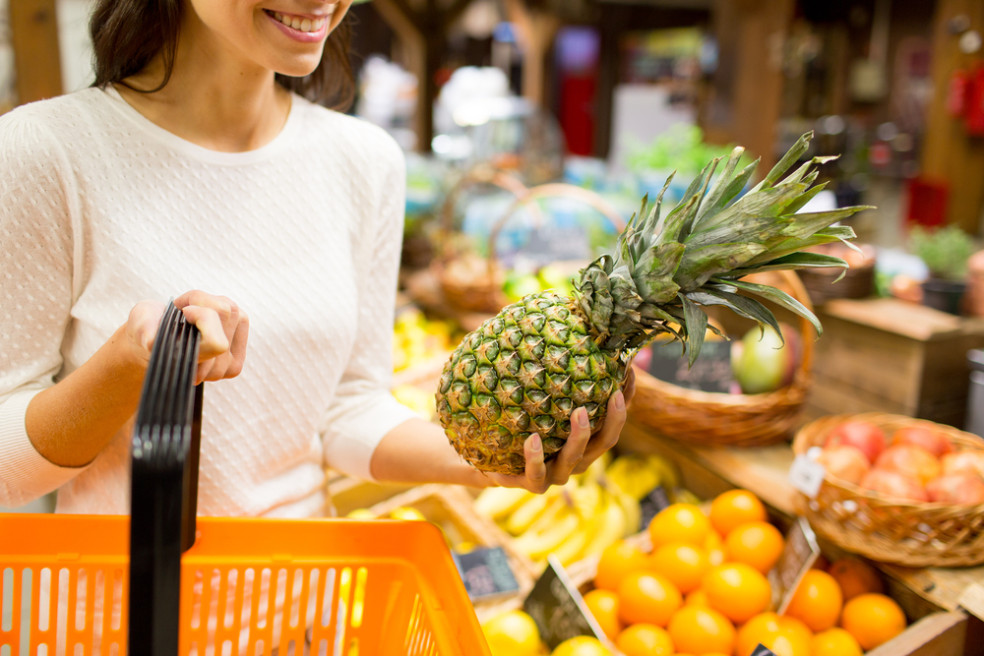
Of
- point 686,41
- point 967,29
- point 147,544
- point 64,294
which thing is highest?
point 686,41

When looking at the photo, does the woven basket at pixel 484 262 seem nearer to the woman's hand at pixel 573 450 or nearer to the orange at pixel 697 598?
the orange at pixel 697 598

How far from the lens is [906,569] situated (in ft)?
5.12

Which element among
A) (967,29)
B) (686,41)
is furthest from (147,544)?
(686,41)

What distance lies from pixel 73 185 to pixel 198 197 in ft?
0.59

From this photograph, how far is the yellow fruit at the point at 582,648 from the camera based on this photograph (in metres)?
1.34

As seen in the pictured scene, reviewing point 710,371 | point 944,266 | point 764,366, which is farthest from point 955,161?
point 710,371

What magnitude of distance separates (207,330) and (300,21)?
516mm

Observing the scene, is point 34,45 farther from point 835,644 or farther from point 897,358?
point 897,358

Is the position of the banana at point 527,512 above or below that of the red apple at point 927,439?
below

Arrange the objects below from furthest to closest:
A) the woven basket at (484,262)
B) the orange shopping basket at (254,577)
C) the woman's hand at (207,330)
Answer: the woven basket at (484,262) → the orange shopping basket at (254,577) → the woman's hand at (207,330)

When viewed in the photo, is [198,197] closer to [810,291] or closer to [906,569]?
[906,569]

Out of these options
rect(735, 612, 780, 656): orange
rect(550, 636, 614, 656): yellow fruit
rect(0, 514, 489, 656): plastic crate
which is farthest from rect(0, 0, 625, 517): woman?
rect(735, 612, 780, 656): orange

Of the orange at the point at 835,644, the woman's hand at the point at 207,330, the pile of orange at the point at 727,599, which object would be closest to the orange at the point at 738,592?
the pile of orange at the point at 727,599

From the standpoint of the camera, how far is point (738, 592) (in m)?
1.52
